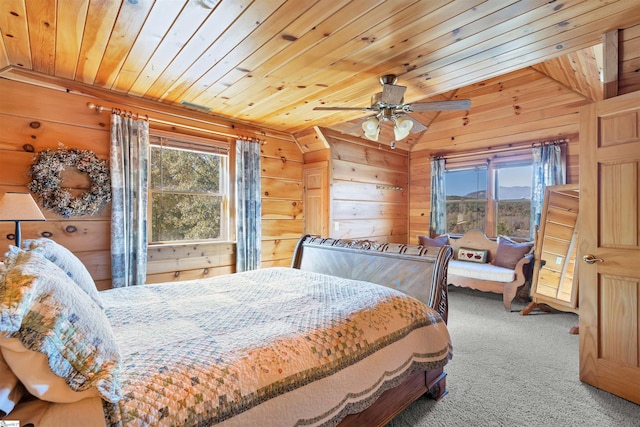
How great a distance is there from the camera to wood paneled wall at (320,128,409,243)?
4.32 metres

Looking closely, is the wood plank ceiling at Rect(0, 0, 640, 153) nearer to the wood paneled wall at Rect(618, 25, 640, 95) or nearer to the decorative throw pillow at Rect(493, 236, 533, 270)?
the wood paneled wall at Rect(618, 25, 640, 95)

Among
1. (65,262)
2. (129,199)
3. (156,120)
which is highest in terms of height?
(156,120)

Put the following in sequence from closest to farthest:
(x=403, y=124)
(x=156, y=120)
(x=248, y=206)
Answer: (x=403, y=124) → (x=156, y=120) → (x=248, y=206)

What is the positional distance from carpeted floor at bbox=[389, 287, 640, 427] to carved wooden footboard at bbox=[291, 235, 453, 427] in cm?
14

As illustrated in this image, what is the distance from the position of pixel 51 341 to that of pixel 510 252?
15.4 feet

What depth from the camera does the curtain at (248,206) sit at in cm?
370

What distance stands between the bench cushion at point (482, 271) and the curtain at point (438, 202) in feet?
2.94

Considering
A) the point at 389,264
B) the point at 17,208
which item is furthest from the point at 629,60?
Result: the point at 17,208

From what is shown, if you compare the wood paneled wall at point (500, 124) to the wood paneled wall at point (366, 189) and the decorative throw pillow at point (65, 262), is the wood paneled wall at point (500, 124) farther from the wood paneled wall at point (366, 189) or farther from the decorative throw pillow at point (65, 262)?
the decorative throw pillow at point (65, 262)

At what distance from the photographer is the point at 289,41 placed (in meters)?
2.02

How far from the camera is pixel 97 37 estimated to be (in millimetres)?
1977

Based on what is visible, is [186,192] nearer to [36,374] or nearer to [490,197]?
[36,374]

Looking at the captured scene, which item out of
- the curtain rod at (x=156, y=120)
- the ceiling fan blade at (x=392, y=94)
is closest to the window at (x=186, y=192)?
the curtain rod at (x=156, y=120)

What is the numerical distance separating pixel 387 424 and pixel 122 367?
1473 millimetres
